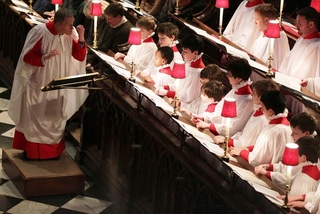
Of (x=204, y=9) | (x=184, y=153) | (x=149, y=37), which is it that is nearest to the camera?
(x=184, y=153)

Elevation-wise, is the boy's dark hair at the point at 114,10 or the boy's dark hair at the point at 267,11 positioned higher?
the boy's dark hair at the point at 267,11

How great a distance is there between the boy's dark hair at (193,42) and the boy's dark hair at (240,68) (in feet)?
2.89

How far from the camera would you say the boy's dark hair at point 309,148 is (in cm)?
671

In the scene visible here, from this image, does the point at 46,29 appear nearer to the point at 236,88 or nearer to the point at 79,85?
the point at 79,85

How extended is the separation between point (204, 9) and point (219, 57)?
27.7 inches

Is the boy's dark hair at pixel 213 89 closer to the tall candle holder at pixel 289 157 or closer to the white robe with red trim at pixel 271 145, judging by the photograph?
the white robe with red trim at pixel 271 145

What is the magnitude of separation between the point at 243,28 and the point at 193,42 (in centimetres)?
154

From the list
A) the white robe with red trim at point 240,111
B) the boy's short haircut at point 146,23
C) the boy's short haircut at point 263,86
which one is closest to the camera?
the boy's short haircut at point 263,86

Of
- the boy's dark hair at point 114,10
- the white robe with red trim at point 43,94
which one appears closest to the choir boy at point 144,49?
the boy's dark hair at point 114,10

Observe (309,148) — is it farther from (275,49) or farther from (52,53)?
(52,53)

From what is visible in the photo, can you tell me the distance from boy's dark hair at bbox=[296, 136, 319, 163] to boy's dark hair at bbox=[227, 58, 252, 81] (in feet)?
4.29

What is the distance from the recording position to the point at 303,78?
28.8 feet

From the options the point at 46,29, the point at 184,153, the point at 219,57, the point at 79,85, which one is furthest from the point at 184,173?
the point at 219,57

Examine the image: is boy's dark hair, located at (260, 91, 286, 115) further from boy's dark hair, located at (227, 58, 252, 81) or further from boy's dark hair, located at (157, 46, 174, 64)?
boy's dark hair, located at (157, 46, 174, 64)
